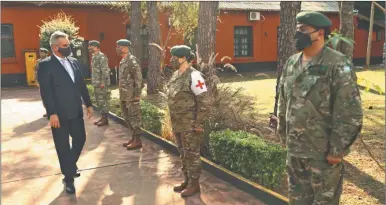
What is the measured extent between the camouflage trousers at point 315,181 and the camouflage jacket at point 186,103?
60.9 inches

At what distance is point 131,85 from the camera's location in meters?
6.91

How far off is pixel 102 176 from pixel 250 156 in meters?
2.21

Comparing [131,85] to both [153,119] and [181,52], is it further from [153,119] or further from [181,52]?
[181,52]

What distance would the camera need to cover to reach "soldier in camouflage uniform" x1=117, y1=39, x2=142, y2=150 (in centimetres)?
684

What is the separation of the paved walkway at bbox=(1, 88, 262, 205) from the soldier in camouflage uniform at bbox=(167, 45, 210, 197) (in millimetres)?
457

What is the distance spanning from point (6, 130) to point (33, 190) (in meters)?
4.34

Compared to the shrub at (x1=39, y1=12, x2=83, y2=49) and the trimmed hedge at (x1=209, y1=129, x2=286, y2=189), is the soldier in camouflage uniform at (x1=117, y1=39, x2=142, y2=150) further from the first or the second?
the shrub at (x1=39, y1=12, x2=83, y2=49)

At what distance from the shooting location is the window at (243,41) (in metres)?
23.8

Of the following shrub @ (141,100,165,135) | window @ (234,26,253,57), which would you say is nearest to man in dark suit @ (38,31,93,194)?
shrub @ (141,100,165,135)

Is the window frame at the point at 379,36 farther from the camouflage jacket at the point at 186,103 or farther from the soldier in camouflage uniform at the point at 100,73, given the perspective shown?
the camouflage jacket at the point at 186,103

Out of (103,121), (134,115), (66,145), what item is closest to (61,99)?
(66,145)

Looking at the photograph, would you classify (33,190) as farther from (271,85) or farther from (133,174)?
(271,85)

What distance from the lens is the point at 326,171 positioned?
3080 millimetres

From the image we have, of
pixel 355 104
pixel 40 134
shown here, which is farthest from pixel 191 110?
pixel 40 134
